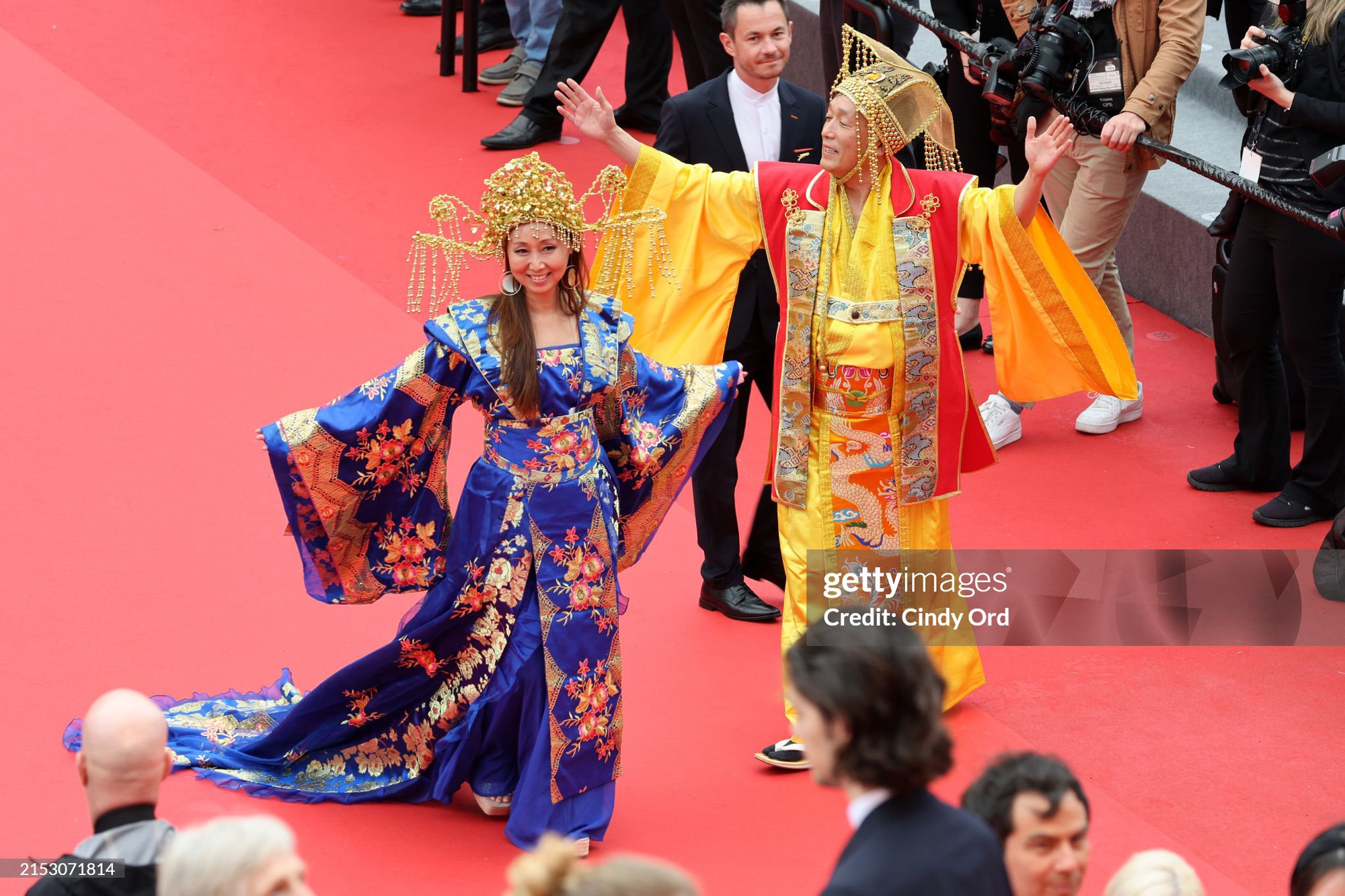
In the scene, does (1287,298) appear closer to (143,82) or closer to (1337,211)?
(1337,211)

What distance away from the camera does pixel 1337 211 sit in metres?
4.15

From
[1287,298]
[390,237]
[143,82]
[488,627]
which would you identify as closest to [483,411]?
[488,627]

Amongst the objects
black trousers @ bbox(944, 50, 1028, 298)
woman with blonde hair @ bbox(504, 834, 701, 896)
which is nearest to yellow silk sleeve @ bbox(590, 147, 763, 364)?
black trousers @ bbox(944, 50, 1028, 298)

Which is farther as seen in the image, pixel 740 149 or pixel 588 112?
pixel 740 149

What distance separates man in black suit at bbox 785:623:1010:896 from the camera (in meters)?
1.88

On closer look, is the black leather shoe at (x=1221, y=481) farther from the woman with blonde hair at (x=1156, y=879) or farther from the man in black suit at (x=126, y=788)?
the man in black suit at (x=126, y=788)

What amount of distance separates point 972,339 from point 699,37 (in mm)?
1568

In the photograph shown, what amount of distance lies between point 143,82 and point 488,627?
500 cm

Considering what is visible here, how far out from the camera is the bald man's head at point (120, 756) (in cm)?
226

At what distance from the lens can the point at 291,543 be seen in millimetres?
4652

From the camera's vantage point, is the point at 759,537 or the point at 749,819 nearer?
the point at 749,819

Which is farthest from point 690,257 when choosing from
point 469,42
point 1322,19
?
point 469,42

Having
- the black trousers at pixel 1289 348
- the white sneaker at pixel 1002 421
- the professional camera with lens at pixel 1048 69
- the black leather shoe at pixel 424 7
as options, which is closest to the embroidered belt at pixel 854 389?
the professional camera with lens at pixel 1048 69

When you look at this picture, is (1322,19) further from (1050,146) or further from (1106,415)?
(1106,415)
